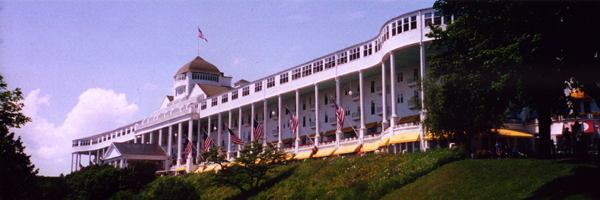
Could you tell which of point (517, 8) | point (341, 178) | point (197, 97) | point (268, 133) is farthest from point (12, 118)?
point (197, 97)

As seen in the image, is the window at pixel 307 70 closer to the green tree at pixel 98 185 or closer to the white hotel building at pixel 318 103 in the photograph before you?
the white hotel building at pixel 318 103

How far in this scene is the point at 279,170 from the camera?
63531mm

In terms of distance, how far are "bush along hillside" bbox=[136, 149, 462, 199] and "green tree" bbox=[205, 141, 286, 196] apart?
69 cm

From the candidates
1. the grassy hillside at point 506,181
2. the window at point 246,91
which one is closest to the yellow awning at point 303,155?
the window at point 246,91

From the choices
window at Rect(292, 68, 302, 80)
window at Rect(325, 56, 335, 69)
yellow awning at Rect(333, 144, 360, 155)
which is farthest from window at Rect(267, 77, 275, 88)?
yellow awning at Rect(333, 144, 360, 155)

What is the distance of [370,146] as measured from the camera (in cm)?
Answer: 6378

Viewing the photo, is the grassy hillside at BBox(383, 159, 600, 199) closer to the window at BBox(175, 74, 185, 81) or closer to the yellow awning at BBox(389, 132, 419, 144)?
the yellow awning at BBox(389, 132, 419, 144)

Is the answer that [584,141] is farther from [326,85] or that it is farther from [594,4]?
[326,85]

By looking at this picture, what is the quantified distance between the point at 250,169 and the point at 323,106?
83.6 feet

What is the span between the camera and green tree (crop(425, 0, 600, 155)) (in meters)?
31.1

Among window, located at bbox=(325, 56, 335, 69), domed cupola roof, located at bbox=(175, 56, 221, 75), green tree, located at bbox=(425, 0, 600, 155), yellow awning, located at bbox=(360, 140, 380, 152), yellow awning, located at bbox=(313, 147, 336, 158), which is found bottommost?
yellow awning, located at bbox=(313, 147, 336, 158)

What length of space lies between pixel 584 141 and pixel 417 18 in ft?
79.2

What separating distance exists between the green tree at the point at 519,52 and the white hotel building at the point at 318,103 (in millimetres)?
2500

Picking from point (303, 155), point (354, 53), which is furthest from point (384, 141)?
point (354, 53)
